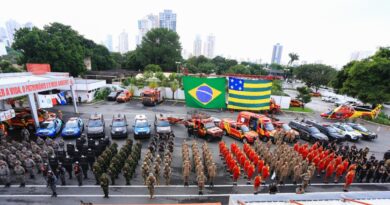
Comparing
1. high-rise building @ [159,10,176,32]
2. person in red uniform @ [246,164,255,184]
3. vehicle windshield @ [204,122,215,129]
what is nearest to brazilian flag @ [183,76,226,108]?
vehicle windshield @ [204,122,215,129]

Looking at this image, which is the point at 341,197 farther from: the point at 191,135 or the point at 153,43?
the point at 153,43

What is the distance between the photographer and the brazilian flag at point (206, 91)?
1912cm

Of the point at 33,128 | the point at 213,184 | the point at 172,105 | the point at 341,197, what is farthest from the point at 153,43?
the point at 341,197

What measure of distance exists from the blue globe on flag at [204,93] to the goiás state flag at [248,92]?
2.31 m

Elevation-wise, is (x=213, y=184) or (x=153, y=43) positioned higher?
(x=153, y=43)

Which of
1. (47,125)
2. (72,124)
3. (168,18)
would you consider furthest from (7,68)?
(168,18)

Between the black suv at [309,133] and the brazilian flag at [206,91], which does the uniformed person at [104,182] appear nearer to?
the brazilian flag at [206,91]

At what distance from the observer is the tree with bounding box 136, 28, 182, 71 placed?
61.3 meters

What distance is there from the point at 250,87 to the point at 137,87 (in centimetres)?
2044

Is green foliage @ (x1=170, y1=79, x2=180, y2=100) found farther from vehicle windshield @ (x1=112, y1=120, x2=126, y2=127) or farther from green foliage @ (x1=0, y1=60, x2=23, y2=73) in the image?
green foliage @ (x1=0, y1=60, x2=23, y2=73)

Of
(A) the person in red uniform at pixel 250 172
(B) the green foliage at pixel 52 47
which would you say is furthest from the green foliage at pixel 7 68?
(A) the person in red uniform at pixel 250 172

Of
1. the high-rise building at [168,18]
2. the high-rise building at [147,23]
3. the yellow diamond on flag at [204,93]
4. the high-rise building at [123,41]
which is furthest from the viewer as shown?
the high-rise building at [123,41]

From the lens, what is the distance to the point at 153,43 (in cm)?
6209

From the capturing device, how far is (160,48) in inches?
2408
